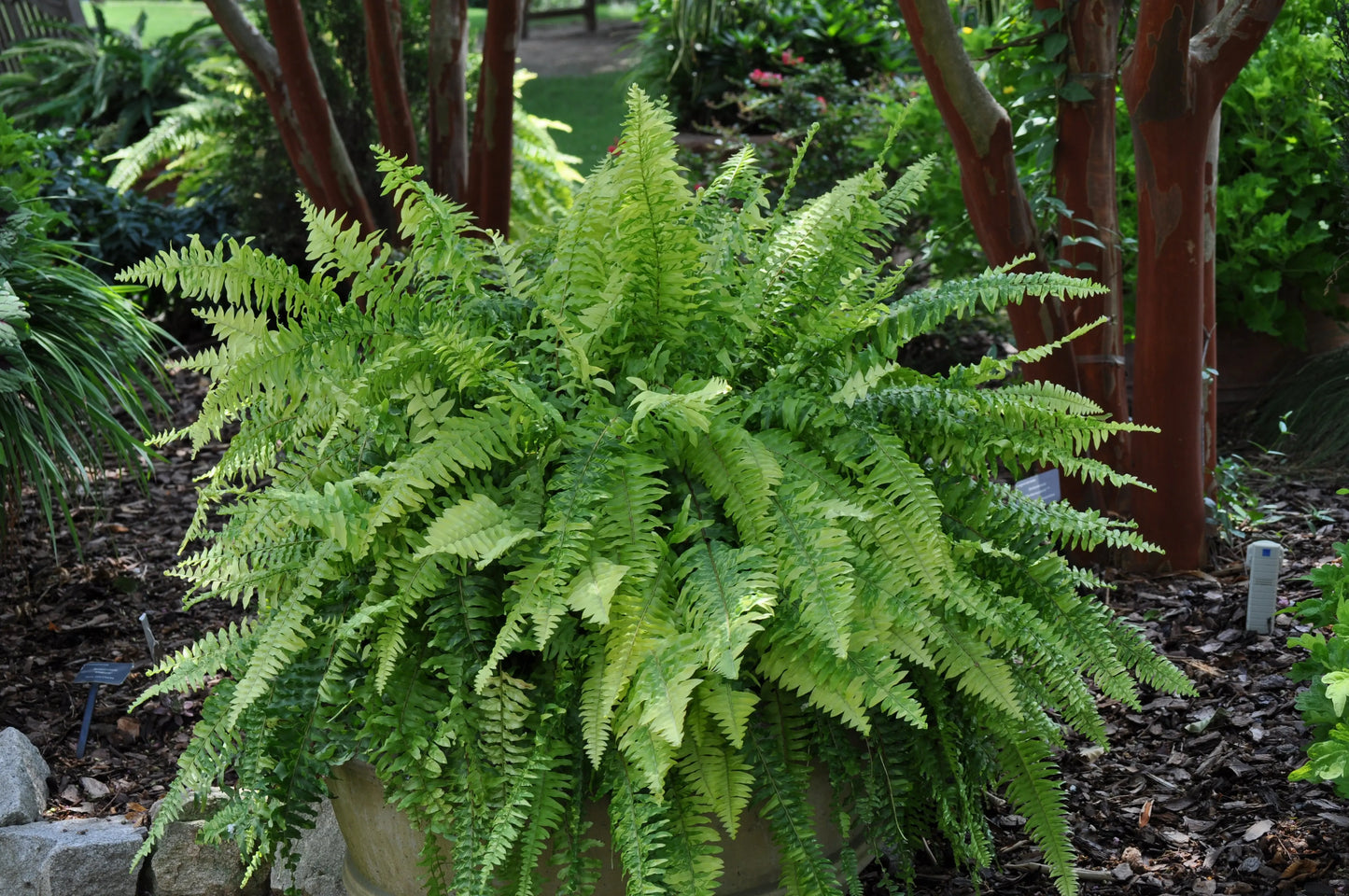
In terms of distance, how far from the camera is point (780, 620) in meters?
1.50

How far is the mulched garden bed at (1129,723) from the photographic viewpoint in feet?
6.58

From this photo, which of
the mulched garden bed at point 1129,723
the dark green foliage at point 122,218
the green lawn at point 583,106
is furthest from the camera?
the green lawn at point 583,106

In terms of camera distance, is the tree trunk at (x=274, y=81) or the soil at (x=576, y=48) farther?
the soil at (x=576, y=48)

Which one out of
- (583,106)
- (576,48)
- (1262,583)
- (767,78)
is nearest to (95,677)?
(1262,583)

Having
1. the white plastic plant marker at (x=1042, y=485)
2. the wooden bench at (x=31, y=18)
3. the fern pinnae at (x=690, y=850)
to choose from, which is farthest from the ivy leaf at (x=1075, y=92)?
the wooden bench at (x=31, y=18)

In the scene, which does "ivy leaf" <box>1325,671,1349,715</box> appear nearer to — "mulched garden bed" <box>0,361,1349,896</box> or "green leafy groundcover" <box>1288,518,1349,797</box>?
"green leafy groundcover" <box>1288,518,1349,797</box>

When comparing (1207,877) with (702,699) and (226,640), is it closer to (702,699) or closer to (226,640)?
(702,699)

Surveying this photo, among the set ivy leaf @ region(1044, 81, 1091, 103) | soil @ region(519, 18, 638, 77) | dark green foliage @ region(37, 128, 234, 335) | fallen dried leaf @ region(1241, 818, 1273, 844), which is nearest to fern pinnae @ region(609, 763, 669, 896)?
fallen dried leaf @ region(1241, 818, 1273, 844)

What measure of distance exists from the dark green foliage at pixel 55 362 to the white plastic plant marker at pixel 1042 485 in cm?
212

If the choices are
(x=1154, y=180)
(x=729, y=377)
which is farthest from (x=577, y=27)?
(x=729, y=377)

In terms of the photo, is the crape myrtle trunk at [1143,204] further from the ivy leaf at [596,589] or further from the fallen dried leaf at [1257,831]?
the ivy leaf at [596,589]

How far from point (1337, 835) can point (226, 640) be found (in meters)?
1.85

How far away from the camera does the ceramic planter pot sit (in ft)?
5.45

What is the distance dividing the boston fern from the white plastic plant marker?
856 mm
